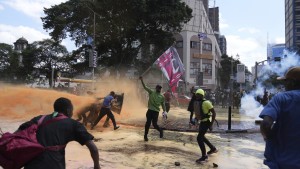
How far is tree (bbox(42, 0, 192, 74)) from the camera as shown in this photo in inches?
1577

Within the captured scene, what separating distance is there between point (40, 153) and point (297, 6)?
115258mm

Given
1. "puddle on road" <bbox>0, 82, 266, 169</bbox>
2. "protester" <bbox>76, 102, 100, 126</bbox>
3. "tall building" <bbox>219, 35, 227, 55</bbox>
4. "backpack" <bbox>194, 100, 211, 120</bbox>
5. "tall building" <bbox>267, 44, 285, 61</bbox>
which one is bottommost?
"puddle on road" <bbox>0, 82, 266, 169</bbox>

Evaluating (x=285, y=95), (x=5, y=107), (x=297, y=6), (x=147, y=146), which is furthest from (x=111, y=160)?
(x=297, y=6)

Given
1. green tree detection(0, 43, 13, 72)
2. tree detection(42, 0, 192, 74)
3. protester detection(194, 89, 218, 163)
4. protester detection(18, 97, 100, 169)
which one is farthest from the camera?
green tree detection(0, 43, 13, 72)

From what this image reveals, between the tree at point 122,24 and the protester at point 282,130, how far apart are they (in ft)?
119

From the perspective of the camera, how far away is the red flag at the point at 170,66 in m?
23.4

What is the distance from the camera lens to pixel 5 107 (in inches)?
778

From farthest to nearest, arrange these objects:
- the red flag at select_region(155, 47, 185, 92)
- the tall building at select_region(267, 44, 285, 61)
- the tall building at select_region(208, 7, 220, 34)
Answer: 1. the tall building at select_region(208, 7, 220, 34)
2. the tall building at select_region(267, 44, 285, 61)
3. the red flag at select_region(155, 47, 185, 92)

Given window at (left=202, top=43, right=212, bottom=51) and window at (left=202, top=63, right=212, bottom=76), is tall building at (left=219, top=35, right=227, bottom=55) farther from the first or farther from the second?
window at (left=202, top=63, right=212, bottom=76)

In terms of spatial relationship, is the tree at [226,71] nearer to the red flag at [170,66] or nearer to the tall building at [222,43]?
the red flag at [170,66]

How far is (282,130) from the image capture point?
10.8 feet

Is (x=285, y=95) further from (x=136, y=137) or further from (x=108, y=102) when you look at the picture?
(x=108, y=102)

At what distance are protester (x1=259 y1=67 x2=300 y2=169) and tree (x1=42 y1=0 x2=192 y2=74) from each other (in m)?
36.3

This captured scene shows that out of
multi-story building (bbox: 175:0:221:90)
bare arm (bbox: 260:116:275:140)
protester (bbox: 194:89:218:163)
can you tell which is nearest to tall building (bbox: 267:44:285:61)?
protester (bbox: 194:89:218:163)
